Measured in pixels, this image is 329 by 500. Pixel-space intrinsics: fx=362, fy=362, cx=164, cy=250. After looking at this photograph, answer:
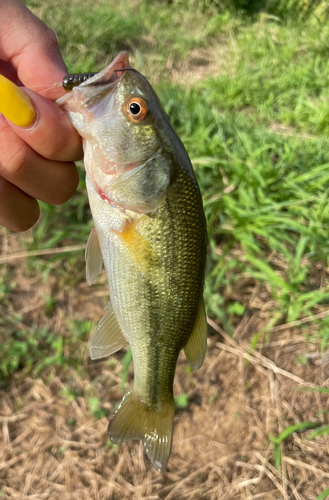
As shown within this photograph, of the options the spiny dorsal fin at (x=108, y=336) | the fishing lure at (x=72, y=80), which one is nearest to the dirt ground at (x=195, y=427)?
the spiny dorsal fin at (x=108, y=336)

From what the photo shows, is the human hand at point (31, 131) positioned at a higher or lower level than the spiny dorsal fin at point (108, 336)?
higher

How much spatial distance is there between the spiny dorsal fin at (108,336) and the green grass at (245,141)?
1.31 metres

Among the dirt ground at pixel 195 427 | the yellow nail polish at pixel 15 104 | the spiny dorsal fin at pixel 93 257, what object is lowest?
the dirt ground at pixel 195 427

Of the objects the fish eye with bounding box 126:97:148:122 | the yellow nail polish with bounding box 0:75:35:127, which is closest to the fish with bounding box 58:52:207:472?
the fish eye with bounding box 126:97:148:122

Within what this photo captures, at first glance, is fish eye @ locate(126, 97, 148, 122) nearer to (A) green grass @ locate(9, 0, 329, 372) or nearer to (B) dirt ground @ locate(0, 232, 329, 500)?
(A) green grass @ locate(9, 0, 329, 372)

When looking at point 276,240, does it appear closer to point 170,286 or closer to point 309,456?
point 309,456

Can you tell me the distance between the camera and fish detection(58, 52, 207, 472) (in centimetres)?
130

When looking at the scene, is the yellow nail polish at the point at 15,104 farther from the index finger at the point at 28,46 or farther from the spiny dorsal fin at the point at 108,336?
the spiny dorsal fin at the point at 108,336

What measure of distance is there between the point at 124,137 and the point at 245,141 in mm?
2337

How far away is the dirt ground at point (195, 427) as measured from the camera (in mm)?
2271

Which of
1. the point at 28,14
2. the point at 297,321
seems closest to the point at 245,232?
the point at 297,321

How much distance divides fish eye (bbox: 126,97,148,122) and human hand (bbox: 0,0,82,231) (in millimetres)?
222

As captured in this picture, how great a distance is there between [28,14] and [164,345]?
1.52 meters

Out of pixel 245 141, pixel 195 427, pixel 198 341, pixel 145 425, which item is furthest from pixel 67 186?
pixel 245 141
